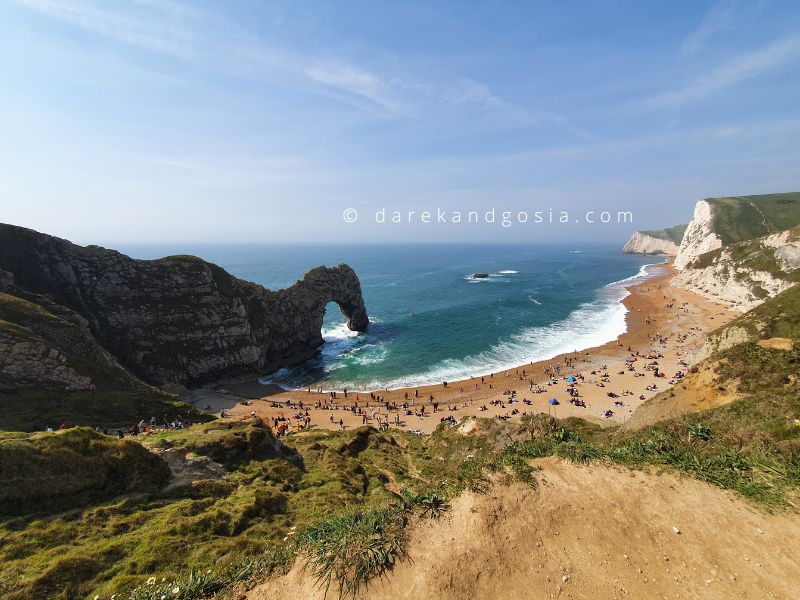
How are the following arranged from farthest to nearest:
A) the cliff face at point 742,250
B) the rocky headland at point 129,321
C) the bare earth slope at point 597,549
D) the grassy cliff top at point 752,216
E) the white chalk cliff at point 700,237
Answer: the white chalk cliff at point 700,237, the grassy cliff top at point 752,216, the cliff face at point 742,250, the rocky headland at point 129,321, the bare earth slope at point 597,549

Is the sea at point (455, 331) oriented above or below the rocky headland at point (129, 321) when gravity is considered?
below

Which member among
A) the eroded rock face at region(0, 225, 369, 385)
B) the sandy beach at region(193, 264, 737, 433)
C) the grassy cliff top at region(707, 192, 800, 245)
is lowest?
the sandy beach at region(193, 264, 737, 433)

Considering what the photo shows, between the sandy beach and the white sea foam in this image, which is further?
the white sea foam

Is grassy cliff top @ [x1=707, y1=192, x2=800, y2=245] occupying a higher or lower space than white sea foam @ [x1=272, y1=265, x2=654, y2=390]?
higher

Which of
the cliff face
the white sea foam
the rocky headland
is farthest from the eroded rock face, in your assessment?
the cliff face

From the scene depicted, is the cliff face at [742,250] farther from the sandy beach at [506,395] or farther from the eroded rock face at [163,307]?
the eroded rock face at [163,307]

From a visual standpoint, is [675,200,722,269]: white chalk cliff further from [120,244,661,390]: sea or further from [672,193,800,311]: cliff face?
[120,244,661,390]: sea

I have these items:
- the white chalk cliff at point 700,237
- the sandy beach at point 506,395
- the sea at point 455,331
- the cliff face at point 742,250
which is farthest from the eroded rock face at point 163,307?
the white chalk cliff at point 700,237

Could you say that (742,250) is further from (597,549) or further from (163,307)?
(163,307)

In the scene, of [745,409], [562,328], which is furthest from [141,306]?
[562,328]
